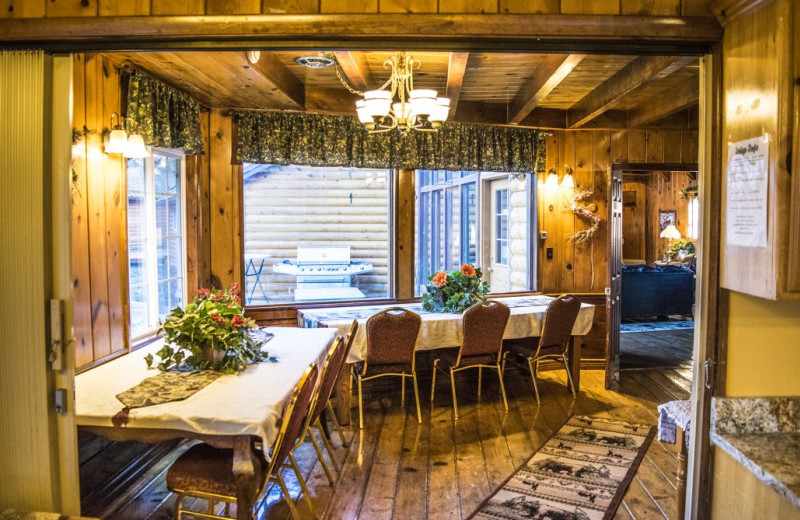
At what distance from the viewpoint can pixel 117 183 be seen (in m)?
3.42

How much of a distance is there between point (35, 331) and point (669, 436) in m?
2.27

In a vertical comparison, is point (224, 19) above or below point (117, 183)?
above

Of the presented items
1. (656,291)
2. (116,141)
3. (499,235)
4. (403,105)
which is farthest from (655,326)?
(116,141)

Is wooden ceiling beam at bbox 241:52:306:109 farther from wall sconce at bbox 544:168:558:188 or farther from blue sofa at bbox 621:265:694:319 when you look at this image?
blue sofa at bbox 621:265:694:319

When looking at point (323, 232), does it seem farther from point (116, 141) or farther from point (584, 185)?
point (116, 141)

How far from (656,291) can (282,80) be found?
20.9 ft

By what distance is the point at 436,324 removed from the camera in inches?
175

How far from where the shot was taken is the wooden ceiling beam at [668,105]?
14.5ft

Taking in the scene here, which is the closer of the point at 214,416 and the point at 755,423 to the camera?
the point at 755,423

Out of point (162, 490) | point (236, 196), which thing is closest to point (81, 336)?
point (162, 490)

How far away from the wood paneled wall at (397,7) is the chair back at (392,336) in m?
2.48

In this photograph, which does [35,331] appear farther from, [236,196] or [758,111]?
[236,196]

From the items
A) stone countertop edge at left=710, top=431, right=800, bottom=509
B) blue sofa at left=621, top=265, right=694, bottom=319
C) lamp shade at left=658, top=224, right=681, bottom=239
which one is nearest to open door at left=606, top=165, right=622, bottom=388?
blue sofa at left=621, top=265, right=694, bottom=319

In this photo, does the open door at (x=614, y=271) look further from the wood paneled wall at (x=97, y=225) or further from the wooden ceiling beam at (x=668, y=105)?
the wood paneled wall at (x=97, y=225)
